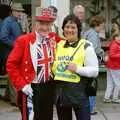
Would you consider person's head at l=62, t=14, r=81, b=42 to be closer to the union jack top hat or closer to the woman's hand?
the union jack top hat

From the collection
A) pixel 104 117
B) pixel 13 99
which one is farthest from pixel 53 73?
pixel 13 99

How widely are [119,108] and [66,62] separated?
403 cm

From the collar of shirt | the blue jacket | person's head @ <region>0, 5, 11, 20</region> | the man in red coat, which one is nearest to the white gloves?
the man in red coat

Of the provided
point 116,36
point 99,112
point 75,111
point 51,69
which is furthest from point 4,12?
point 75,111

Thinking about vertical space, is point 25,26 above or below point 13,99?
above

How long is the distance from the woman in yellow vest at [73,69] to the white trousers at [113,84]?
388cm

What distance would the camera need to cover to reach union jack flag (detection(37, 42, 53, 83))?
4832 mm

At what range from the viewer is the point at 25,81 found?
15.7ft

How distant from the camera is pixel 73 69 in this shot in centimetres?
465

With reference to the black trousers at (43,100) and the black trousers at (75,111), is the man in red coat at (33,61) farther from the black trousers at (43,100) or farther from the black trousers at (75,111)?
the black trousers at (75,111)

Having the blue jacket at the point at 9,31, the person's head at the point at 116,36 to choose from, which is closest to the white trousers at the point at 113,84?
the person's head at the point at 116,36

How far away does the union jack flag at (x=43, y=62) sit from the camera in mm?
4832

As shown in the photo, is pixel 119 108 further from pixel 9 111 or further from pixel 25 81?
Answer: pixel 25 81

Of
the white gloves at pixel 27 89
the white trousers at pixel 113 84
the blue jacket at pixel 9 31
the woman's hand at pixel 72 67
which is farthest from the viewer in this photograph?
the white trousers at pixel 113 84
